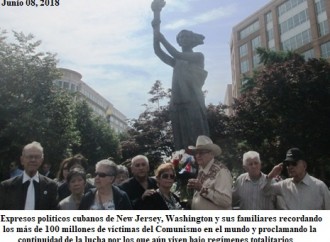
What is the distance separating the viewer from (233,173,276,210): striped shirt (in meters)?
2.55

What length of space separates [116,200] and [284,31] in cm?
2489

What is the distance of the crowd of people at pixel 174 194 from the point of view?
2.24m

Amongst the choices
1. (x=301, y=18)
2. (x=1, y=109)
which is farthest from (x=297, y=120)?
(x=301, y=18)

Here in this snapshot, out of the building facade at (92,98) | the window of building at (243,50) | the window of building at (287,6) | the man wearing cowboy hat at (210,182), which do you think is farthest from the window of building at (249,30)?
the man wearing cowboy hat at (210,182)

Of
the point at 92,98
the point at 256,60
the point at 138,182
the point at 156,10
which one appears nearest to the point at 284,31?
the point at 256,60

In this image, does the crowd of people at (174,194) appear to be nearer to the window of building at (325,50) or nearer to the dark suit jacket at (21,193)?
the dark suit jacket at (21,193)

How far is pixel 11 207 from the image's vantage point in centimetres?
240

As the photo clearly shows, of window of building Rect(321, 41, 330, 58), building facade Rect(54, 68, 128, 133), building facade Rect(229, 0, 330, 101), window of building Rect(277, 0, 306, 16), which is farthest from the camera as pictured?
building facade Rect(54, 68, 128, 133)

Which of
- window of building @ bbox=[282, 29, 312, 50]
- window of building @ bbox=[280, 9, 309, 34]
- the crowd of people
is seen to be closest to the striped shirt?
the crowd of people

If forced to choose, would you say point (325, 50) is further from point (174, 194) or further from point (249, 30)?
point (174, 194)

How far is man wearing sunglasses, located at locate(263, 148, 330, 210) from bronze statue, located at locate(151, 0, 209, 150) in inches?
83.8

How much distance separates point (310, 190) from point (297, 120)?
10.8 metres

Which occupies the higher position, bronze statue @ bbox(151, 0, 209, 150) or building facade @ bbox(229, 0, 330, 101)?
building facade @ bbox(229, 0, 330, 101)

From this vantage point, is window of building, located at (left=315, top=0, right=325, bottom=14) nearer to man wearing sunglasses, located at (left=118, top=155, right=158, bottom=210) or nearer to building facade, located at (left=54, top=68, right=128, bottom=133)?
building facade, located at (left=54, top=68, right=128, bottom=133)
